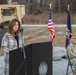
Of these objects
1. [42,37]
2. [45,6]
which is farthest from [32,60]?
[45,6]

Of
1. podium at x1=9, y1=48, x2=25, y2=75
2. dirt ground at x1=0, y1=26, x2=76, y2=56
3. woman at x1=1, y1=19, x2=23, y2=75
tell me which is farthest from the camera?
dirt ground at x1=0, y1=26, x2=76, y2=56

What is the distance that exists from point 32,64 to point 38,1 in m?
53.9

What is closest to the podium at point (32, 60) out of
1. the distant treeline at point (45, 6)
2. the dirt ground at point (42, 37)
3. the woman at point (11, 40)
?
the woman at point (11, 40)

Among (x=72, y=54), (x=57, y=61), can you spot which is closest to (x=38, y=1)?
(x=57, y=61)

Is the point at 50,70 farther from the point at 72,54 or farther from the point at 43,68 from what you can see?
the point at 72,54

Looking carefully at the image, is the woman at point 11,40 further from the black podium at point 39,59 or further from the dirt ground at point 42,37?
the dirt ground at point 42,37

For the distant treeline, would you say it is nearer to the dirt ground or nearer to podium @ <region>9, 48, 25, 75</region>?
the dirt ground

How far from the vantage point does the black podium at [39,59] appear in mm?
5910

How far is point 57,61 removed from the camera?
38.2 feet

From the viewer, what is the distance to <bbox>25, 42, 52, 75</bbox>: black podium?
5.91 metres

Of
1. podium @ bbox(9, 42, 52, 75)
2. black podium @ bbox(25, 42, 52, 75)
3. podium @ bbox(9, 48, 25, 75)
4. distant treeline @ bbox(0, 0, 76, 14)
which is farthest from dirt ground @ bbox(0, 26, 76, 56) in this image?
distant treeline @ bbox(0, 0, 76, 14)

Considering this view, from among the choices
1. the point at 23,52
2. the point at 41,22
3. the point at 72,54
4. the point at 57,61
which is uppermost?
the point at 23,52

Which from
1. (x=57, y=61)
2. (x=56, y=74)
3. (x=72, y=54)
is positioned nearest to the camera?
(x=72, y=54)

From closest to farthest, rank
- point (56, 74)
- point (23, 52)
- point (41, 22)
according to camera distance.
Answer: point (23, 52) < point (56, 74) < point (41, 22)
